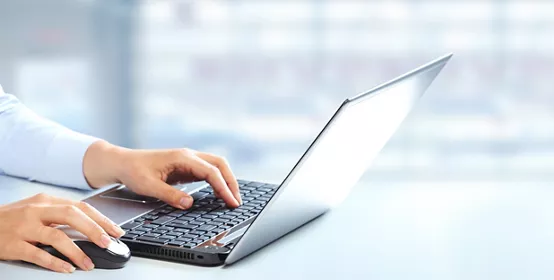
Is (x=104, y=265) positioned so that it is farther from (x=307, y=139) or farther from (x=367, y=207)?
(x=307, y=139)

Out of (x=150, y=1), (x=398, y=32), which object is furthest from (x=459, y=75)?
(x=150, y=1)

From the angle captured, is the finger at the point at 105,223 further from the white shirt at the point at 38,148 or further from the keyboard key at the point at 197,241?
the white shirt at the point at 38,148

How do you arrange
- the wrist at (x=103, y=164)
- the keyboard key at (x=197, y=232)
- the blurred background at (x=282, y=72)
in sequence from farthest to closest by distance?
the blurred background at (x=282, y=72) → the wrist at (x=103, y=164) → the keyboard key at (x=197, y=232)

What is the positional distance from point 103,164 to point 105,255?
40cm

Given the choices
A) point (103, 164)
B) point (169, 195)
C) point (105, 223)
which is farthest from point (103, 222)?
point (103, 164)

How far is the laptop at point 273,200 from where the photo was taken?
982 mm

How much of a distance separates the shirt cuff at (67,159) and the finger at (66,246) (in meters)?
0.40

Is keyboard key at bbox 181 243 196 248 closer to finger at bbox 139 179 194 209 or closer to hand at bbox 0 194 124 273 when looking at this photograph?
hand at bbox 0 194 124 273

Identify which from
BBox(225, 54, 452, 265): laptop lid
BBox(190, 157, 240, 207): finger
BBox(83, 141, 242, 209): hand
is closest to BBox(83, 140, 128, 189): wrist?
BBox(83, 141, 242, 209): hand

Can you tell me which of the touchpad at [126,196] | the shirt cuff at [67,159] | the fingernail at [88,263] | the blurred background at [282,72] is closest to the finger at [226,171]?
the touchpad at [126,196]

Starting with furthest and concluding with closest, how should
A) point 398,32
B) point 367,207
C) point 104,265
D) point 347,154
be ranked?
point 398,32 → point 367,207 → point 347,154 → point 104,265

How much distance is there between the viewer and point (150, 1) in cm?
391

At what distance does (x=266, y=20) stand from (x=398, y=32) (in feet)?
1.92

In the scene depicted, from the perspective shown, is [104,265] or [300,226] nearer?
[104,265]
